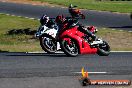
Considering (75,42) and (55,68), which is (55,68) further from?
(75,42)

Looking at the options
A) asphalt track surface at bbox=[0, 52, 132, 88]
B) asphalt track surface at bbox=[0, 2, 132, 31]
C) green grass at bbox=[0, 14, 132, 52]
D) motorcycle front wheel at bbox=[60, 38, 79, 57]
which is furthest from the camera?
asphalt track surface at bbox=[0, 2, 132, 31]

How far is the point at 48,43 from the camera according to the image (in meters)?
16.2

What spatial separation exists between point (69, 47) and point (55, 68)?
2.60 metres

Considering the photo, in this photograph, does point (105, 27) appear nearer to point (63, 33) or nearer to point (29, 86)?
point (63, 33)

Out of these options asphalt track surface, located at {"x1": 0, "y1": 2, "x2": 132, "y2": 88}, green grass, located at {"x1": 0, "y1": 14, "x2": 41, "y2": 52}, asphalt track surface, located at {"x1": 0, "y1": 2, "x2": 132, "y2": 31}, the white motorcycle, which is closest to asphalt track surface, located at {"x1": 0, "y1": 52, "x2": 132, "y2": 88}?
asphalt track surface, located at {"x1": 0, "y1": 2, "x2": 132, "y2": 88}

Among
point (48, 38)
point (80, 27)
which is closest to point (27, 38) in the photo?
point (48, 38)

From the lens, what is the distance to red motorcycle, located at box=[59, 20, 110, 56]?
16.0m

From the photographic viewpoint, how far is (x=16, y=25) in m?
31.2

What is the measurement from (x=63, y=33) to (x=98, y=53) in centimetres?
140

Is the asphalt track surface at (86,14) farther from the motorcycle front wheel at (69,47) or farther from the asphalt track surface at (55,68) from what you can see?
the asphalt track surface at (55,68)

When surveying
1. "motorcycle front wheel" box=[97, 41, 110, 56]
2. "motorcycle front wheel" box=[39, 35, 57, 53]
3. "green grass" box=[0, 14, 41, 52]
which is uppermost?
"motorcycle front wheel" box=[39, 35, 57, 53]

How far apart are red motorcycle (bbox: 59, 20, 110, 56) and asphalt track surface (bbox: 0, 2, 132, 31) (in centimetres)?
1443

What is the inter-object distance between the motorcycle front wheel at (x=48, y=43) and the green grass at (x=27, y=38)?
324 centimetres

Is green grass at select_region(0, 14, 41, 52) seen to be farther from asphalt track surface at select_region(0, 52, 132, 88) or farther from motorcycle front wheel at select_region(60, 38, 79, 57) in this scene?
asphalt track surface at select_region(0, 52, 132, 88)
